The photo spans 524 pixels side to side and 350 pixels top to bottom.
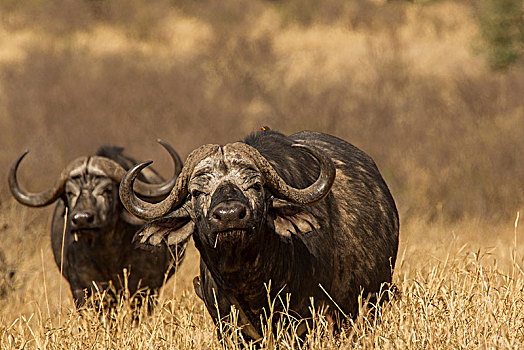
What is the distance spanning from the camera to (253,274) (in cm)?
393

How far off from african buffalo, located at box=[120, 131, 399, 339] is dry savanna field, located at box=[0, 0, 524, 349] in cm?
A: 16

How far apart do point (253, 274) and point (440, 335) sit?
3.16ft

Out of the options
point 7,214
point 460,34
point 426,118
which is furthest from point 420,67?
point 7,214

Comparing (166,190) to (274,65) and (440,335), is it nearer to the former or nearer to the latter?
(440,335)

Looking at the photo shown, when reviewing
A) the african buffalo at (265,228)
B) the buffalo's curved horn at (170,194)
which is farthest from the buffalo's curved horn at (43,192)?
the buffalo's curved horn at (170,194)

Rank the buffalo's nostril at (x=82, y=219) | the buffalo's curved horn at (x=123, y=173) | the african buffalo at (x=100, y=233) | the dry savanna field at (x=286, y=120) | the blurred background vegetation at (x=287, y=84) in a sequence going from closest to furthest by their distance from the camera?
1. the dry savanna field at (x=286, y=120)
2. the buffalo's nostril at (x=82, y=219)
3. the african buffalo at (x=100, y=233)
4. the buffalo's curved horn at (x=123, y=173)
5. the blurred background vegetation at (x=287, y=84)

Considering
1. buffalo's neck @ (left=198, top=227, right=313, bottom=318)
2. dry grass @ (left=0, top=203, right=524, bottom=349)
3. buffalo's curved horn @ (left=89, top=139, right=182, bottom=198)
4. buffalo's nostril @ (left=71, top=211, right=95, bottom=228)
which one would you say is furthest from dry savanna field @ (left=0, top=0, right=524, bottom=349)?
buffalo's curved horn @ (left=89, top=139, right=182, bottom=198)

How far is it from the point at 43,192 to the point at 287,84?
13877mm

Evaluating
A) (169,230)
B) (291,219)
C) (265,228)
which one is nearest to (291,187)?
(291,219)

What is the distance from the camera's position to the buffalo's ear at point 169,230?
4012mm

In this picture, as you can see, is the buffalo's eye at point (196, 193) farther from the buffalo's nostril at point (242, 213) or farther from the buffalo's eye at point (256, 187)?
the buffalo's nostril at point (242, 213)

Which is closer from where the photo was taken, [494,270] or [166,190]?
[494,270]

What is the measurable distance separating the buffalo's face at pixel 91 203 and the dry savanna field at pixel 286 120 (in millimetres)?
643

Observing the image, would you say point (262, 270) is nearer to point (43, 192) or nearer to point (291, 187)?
point (291, 187)
